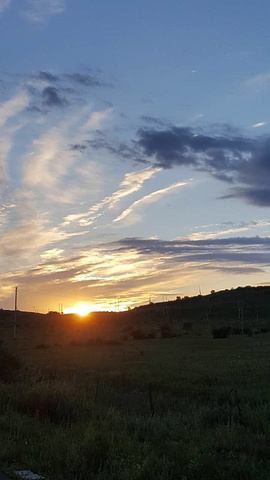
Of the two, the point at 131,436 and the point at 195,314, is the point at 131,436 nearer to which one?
the point at 131,436

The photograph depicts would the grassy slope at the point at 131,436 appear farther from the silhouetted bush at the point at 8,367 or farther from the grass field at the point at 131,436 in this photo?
the silhouetted bush at the point at 8,367

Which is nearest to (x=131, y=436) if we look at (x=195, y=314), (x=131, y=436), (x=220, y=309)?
(x=131, y=436)

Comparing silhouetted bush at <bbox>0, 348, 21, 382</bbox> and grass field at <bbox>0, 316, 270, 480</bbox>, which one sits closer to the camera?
grass field at <bbox>0, 316, 270, 480</bbox>

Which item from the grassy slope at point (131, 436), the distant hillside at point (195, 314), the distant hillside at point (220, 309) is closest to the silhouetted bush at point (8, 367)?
the grassy slope at point (131, 436)

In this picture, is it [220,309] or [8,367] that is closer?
[8,367]

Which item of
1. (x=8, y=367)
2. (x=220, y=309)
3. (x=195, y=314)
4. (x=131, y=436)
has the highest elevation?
(x=220, y=309)

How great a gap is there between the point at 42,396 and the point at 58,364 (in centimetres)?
2673

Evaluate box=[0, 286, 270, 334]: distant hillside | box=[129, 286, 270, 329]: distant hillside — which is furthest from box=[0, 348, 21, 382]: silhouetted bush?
box=[129, 286, 270, 329]: distant hillside

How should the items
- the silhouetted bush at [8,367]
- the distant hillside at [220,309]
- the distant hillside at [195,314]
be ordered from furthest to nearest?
1. the distant hillside at [220,309]
2. the distant hillside at [195,314]
3. the silhouetted bush at [8,367]

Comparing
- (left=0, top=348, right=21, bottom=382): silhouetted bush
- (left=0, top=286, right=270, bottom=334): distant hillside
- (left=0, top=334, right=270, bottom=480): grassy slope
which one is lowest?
(left=0, top=334, right=270, bottom=480): grassy slope

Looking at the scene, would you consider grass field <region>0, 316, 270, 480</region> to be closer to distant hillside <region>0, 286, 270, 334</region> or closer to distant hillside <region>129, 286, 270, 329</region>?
distant hillside <region>0, 286, 270, 334</region>

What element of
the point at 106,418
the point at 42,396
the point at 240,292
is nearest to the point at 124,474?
the point at 106,418

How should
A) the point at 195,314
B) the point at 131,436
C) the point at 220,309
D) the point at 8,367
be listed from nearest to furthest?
the point at 131,436 → the point at 8,367 → the point at 195,314 → the point at 220,309

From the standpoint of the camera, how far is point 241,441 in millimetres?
11602
